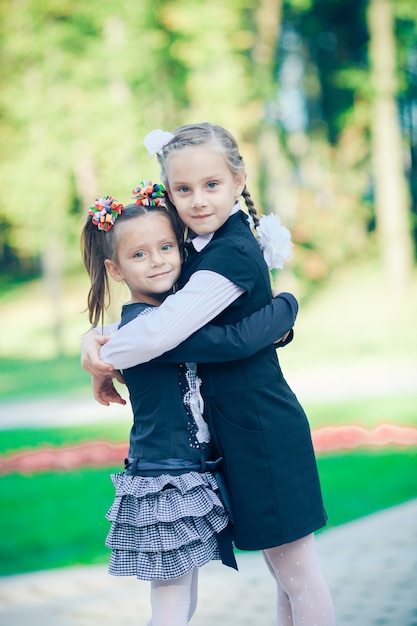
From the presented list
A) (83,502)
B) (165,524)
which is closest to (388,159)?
(83,502)

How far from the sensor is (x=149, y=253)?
2395mm

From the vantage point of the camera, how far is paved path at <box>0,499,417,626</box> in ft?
11.6

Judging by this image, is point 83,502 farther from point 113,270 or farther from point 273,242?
point 273,242

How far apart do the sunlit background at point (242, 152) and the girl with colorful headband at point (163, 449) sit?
6278mm

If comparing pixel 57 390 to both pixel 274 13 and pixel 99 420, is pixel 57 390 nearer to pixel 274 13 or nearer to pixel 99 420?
pixel 99 420

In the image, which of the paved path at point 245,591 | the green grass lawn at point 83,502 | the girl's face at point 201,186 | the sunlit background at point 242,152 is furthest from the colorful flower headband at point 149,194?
the sunlit background at point 242,152

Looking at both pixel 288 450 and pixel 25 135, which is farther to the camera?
pixel 25 135

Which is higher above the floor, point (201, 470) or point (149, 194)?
point (149, 194)

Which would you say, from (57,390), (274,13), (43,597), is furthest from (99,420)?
(274,13)

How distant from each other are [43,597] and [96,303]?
1980mm

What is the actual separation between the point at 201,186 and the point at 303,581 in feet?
3.76

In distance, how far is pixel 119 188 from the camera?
1469 centimetres

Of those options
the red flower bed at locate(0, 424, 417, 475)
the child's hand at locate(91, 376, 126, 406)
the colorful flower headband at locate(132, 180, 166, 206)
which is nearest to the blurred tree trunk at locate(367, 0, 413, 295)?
the red flower bed at locate(0, 424, 417, 475)

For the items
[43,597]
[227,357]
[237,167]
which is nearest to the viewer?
[227,357]
